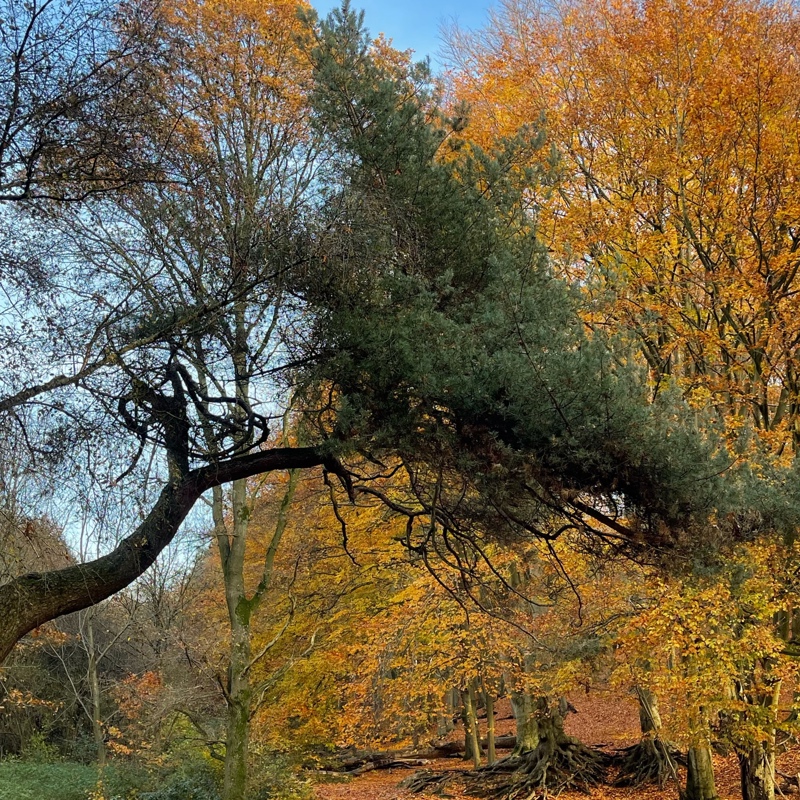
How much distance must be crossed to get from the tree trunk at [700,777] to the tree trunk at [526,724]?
3.91 m

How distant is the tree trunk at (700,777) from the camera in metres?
10.3

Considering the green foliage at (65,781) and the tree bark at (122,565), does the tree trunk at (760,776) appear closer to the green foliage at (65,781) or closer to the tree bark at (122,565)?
the tree bark at (122,565)

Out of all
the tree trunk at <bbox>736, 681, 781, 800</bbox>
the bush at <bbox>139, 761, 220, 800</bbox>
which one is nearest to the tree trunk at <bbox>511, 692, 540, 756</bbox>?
the tree trunk at <bbox>736, 681, 781, 800</bbox>

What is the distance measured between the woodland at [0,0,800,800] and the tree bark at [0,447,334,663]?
0.02 metres

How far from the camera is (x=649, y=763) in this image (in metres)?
13.2

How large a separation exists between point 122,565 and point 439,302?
112 inches

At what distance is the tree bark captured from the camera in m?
4.46

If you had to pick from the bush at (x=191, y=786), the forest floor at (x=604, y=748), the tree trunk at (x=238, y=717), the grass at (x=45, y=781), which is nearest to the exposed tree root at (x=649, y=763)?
the forest floor at (x=604, y=748)

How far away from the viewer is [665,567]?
17.9 feet

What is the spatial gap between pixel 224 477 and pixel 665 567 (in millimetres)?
3384

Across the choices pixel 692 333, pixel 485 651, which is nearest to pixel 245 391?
pixel 692 333

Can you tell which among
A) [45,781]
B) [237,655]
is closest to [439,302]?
[237,655]

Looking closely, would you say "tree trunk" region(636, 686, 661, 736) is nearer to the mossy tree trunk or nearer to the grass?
the mossy tree trunk

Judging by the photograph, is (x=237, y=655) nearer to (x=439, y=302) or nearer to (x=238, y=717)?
(x=238, y=717)
